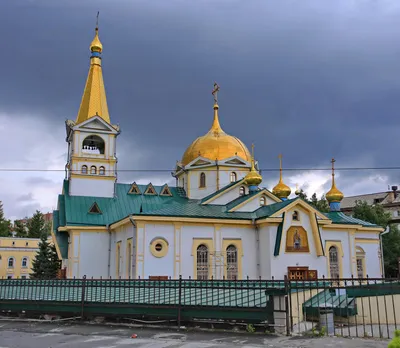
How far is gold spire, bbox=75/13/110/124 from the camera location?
34.6 meters

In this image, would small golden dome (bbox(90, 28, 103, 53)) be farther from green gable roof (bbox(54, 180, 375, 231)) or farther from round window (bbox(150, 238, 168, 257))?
round window (bbox(150, 238, 168, 257))

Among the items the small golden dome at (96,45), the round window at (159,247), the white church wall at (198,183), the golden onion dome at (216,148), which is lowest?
the round window at (159,247)

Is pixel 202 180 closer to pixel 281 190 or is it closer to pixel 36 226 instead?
pixel 281 190

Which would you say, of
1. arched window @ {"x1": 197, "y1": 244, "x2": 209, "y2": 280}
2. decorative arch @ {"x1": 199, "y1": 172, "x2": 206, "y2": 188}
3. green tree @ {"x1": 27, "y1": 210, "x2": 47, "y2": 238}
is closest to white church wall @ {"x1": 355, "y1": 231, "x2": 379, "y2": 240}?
decorative arch @ {"x1": 199, "y1": 172, "x2": 206, "y2": 188}

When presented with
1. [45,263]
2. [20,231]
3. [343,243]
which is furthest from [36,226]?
[343,243]

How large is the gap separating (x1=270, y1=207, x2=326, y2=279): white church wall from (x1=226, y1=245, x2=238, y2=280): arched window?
223 centimetres

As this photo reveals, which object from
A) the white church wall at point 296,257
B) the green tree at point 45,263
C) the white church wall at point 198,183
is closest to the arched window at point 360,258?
the white church wall at point 296,257

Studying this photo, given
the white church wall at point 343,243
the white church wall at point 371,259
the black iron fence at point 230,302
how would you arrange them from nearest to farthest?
the black iron fence at point 230,302 < the white church wall at point 343,243 < the white church wall at point 371,259

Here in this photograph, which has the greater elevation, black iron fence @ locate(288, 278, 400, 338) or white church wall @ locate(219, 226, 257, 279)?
white church wall @ locate(219, 226, 257, 279)

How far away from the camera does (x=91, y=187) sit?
33.1 meters

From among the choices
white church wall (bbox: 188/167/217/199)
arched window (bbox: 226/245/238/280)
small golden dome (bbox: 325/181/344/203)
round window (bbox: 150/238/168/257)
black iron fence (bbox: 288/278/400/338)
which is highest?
white church wall (bbox: 188/167/217/199)

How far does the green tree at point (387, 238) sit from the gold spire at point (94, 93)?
96.2 feet

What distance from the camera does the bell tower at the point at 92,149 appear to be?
1299 inches

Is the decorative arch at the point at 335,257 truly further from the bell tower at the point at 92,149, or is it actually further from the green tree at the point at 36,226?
the green tree at the point at 36,226
